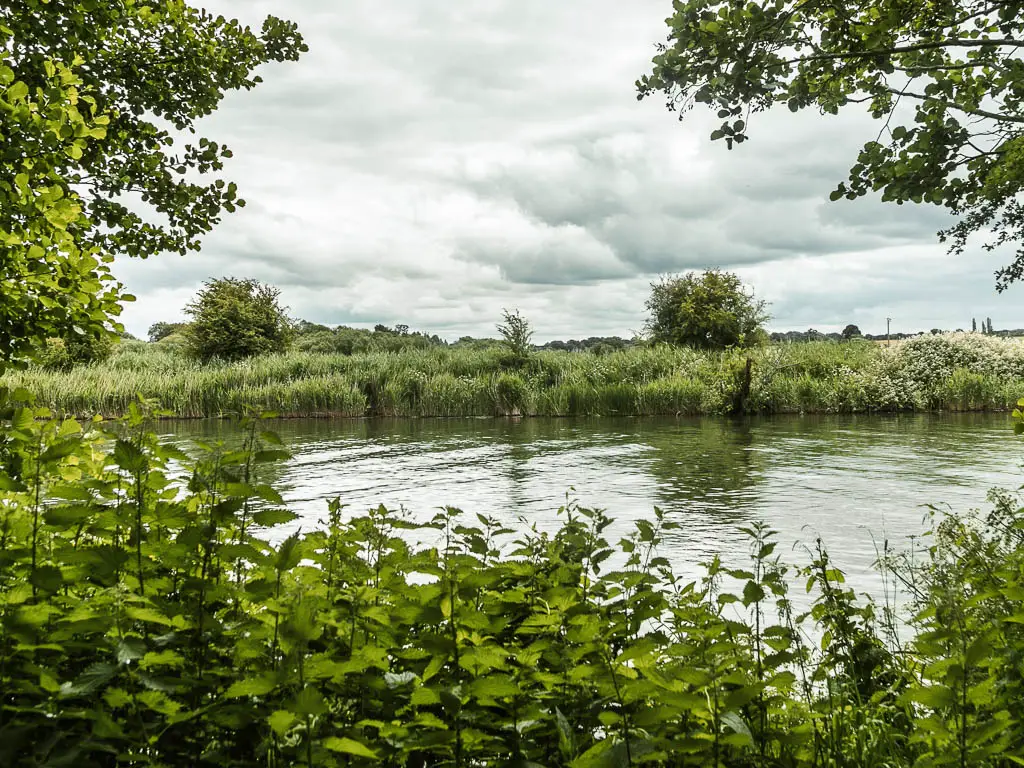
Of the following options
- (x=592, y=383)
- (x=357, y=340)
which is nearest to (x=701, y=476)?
(x=592, y=383)

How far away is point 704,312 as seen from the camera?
114 ft

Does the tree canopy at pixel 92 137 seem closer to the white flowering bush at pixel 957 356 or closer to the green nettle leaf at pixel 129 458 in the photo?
the green nettle leaf at pixel 129 458

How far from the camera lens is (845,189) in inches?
185

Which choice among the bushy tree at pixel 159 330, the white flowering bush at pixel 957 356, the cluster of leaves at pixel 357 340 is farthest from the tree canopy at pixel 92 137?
the bushy tree at pixel 159 330

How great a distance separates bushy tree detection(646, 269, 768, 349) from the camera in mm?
34406

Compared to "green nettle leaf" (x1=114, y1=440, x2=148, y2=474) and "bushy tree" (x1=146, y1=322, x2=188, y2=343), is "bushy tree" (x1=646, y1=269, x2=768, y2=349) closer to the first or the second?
"green nettle leaf" (x1=114, y1=440, x2=148, y2=474)

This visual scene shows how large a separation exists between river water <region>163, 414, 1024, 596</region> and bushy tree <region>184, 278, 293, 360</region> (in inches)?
733

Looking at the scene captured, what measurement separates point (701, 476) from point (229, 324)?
30.7 meters

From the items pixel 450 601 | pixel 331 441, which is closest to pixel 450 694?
pixel 450 601

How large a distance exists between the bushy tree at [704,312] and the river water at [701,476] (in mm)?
15964

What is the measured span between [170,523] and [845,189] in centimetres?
480

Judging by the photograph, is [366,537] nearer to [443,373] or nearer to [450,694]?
[450,694]

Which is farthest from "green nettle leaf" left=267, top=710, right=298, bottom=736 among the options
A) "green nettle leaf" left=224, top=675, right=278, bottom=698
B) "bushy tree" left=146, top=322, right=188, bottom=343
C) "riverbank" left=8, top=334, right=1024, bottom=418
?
"bushy tree" left=146, top=322, right=188, bottom=343

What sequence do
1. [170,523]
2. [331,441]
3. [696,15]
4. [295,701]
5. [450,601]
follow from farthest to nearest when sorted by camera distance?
[331,441] < [696,15] < [170,523] < [450,601] < [295,701]
